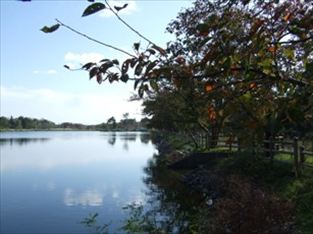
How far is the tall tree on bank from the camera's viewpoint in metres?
2.52

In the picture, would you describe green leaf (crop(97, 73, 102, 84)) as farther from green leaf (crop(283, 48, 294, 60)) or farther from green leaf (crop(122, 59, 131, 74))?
green leaf (crop(283, 48, 294, 60))

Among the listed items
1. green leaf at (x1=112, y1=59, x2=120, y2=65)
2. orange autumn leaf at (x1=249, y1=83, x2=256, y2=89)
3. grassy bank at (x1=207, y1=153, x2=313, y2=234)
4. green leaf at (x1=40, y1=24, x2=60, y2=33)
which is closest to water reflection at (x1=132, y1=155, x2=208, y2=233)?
grassy bank at (x1=207, y1=153, x2=313, y2=234)

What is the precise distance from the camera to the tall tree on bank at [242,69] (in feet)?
8.27

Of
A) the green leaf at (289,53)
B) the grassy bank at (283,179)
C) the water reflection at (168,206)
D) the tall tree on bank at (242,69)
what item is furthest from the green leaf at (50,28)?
the water reflection at (168,206)

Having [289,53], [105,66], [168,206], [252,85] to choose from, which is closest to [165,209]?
[168,206]

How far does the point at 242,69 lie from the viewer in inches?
110

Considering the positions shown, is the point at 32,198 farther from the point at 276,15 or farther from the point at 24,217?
the point at 276,15

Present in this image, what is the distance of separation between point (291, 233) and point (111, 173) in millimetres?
26268

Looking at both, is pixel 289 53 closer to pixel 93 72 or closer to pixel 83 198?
pixel 93 72

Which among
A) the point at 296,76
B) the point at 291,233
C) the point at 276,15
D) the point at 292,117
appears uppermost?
the point at 276,15

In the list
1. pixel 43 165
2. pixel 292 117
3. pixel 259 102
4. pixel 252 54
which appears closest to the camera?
pixel 292 117

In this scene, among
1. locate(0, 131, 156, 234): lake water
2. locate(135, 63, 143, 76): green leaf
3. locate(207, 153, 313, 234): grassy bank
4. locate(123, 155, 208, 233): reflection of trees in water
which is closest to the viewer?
locate(135, 63, 143, 76): green leaf

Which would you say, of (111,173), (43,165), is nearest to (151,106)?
(111,173)

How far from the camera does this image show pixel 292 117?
95.0 inches
